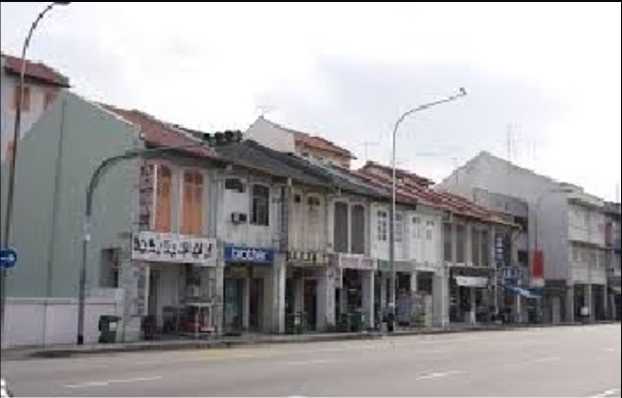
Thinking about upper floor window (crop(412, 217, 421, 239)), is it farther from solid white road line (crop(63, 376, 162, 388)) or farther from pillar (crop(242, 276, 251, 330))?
solid white road line (crop(63, 376, 162, 388))

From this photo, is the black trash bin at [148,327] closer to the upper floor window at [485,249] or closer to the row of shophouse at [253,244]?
the row of shophouse at [253,244]

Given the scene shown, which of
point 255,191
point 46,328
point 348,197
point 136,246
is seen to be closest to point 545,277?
point 348,197

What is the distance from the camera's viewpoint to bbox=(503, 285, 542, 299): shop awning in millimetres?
65787

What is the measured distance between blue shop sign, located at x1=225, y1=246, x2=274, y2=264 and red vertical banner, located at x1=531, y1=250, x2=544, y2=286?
3723 centimetres

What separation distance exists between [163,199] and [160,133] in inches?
123

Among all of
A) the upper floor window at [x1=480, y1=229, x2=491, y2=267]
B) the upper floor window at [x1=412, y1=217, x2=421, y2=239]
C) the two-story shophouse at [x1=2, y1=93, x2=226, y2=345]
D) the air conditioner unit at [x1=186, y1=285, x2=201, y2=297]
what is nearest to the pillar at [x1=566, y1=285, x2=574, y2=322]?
the upper floor window at [x1=480, y1=229, x2=491, y2=267]

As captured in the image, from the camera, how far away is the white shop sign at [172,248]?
1326 inches

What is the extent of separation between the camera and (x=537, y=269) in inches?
2958

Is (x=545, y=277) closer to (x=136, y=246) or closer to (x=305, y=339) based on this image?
(x=305, y=339)

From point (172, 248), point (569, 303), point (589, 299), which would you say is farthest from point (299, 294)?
point (589, 299)

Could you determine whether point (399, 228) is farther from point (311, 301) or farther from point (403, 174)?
point (311, 301)

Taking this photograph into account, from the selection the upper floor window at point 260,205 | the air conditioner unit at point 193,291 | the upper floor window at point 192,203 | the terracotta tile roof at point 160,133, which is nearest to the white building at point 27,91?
the terracotta tile roof at point 160,133

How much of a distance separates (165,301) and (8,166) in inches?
1333

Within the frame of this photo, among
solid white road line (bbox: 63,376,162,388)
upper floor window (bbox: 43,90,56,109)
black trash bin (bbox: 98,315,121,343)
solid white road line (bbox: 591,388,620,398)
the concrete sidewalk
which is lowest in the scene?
solid white road line (bbox: 591,388,620,398)
